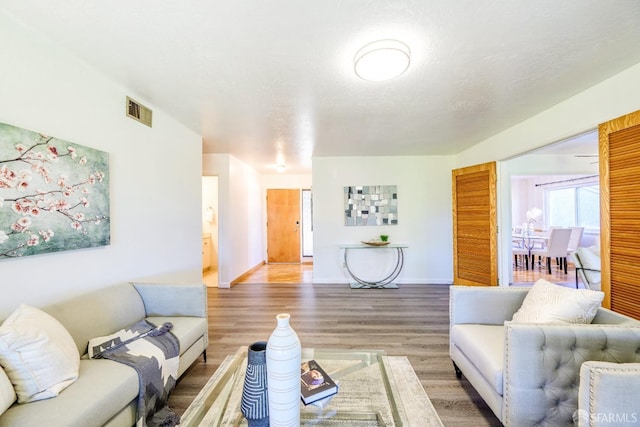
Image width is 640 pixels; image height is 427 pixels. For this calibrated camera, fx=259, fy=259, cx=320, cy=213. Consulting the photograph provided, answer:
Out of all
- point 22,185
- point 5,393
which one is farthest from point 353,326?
point 22,185

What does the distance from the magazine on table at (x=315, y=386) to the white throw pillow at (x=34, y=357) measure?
1.12m

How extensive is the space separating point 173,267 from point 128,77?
1913 millimetres

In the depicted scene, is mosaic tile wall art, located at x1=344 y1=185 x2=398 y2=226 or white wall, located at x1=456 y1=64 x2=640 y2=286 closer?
white wall, located at x1=456 y1=64 x2=640 y2=286

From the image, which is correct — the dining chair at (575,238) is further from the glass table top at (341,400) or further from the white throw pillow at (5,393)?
the white throw pillow at (5,393)

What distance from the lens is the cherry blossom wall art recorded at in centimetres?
144

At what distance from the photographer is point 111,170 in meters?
2.14

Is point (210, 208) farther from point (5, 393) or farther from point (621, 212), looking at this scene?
point (621, 212)

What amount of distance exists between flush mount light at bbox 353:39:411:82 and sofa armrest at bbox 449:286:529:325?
1.70 meters

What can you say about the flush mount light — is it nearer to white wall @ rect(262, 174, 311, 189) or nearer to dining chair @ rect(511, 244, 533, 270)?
white wall @ rect(262, 174, 311, 189)

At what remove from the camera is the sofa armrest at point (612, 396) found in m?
0.91

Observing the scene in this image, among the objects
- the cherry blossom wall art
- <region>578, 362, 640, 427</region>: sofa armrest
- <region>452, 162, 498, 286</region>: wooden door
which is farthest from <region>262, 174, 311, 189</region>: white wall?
<region>578, 362, 640, 427</region>: sofa armrest

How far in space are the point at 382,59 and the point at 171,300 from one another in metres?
2.46

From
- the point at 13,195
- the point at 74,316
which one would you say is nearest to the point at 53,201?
the point at 13,195

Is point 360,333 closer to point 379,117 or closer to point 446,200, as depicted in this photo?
point 379,117
